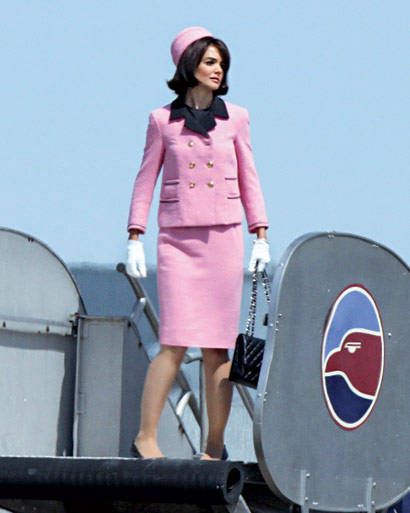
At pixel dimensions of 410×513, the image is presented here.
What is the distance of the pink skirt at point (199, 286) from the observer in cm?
782

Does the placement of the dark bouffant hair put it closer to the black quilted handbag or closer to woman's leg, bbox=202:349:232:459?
the black quilted handbag

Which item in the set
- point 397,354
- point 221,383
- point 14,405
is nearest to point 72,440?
point 14,405

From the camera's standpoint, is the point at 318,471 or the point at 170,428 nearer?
the point at 318,471

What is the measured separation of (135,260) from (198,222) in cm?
32

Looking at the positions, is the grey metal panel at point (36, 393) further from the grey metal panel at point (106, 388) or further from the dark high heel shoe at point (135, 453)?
the dark high heel shoe at point (135, 453)

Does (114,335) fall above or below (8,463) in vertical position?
above

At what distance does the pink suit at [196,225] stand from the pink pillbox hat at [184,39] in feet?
0.78

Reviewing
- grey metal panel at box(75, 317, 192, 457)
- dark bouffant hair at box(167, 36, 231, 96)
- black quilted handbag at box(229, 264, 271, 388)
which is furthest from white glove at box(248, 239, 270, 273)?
grey metal panel at box(75, 317, 192, 457)

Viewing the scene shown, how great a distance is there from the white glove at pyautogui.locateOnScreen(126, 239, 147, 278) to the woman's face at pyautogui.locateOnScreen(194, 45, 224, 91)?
2.37 ft

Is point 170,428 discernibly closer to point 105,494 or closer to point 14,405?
point 14,405

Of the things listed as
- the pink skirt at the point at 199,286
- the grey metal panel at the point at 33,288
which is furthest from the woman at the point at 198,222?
the grey metal panel at the point at 33,288

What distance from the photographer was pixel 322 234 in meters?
7.48

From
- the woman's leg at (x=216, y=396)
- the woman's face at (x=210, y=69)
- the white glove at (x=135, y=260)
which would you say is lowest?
the woman's leg at (x=216, y=396)

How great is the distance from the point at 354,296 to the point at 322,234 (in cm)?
32
